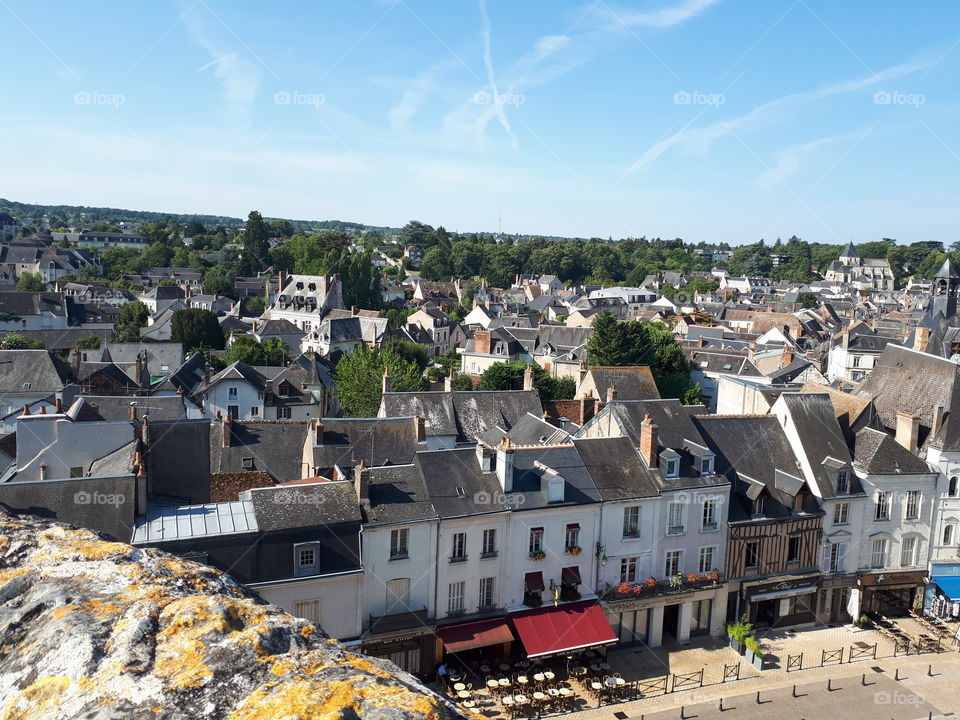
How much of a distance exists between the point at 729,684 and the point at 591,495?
25.2 ft

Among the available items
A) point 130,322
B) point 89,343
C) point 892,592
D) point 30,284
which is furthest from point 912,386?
point 30,284

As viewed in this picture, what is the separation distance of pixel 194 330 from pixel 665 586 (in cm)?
6719

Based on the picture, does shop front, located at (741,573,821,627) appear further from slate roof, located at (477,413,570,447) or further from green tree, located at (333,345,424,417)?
green tree, located at (333,345,424,417)

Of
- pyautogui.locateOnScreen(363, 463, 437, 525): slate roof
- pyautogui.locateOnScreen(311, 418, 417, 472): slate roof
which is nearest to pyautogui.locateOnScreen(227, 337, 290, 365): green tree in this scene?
pyautogui.locateOnScreen(311, 418, 417, 472): slate roof

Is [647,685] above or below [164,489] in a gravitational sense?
below

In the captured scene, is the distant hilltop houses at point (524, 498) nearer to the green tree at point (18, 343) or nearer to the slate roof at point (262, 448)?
the slate roof at point (262, 448)

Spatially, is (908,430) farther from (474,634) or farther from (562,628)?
(474,634)

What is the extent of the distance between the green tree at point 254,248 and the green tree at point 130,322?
5227 cm

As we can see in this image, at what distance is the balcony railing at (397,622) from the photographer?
2325 cm

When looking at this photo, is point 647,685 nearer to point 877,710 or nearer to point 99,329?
point 877,710

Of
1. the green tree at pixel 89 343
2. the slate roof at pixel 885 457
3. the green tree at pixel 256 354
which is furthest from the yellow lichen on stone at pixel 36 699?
the green tree at pixel 89 343

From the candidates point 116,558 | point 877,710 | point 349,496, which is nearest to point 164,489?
point 349,496

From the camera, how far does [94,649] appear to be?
325 centimetres

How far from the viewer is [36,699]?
304 centimetres
